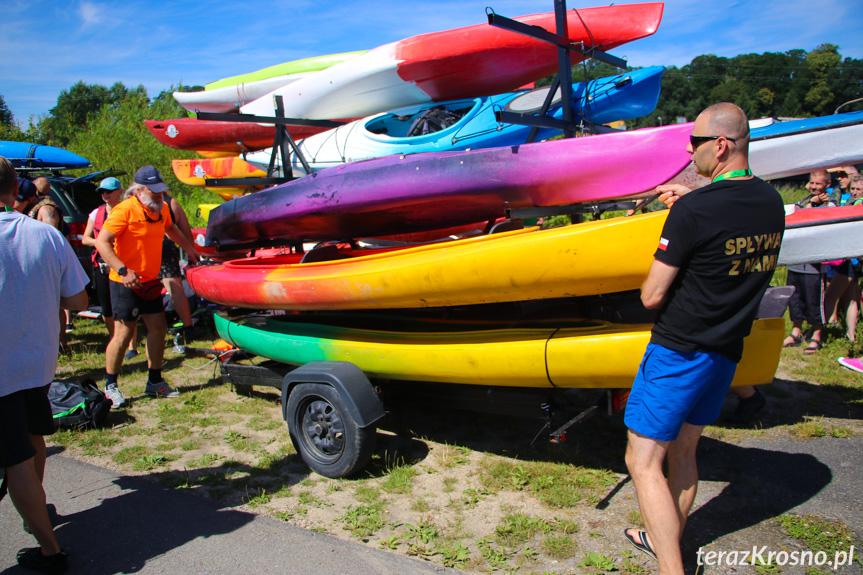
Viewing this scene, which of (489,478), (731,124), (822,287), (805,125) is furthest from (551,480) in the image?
(822,287)

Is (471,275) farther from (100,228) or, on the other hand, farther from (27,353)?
(100,228)

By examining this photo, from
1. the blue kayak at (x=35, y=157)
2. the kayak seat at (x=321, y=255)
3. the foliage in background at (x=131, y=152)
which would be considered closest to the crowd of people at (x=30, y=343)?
the kayak seat at (x=321, y=255)

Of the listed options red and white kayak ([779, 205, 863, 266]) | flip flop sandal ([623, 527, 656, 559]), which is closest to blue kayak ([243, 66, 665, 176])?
→ red and white kayak ([779, 205, 863, 266])

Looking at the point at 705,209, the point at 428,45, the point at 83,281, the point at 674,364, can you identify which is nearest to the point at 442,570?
the point at 674,364

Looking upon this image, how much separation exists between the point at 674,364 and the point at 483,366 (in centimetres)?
105

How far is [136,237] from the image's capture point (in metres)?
4.17

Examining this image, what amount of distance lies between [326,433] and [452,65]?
379 centimetres

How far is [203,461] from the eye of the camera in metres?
3.30

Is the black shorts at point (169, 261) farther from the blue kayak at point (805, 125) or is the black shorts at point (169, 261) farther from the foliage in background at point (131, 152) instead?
the foliage in background at point (131, 152)

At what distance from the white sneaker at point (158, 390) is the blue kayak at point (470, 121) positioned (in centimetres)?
296

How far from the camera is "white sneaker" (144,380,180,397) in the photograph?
4.42m

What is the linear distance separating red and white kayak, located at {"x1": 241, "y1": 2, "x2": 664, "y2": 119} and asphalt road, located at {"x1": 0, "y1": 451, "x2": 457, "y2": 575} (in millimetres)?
3952

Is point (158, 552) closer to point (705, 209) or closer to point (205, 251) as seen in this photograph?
point (705, 209)

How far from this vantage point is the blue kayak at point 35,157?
8.33 meters
